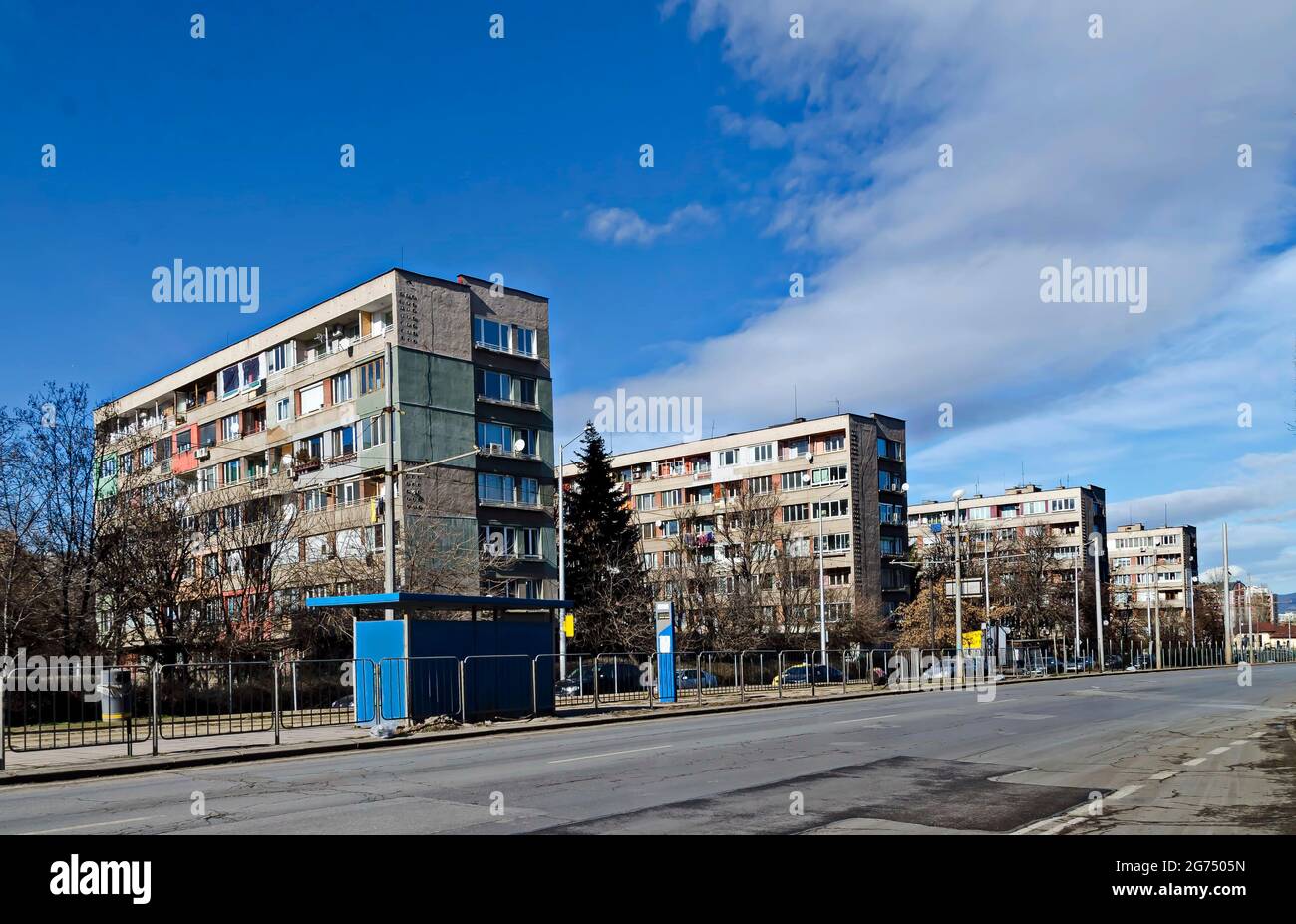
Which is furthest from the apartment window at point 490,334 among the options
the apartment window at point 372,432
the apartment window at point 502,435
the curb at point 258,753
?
the curb at point 258,753

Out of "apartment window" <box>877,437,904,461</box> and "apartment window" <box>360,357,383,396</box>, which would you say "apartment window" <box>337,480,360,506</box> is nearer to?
"apartment window" <box>360,357,383,396</box>

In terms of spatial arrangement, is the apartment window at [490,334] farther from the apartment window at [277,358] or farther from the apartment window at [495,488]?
the apartment window at [277,358]

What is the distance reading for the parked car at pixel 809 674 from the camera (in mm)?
41312

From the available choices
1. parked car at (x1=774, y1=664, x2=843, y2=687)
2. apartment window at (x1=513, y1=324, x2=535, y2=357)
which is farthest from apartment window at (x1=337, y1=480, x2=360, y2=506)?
Answer: parked car at (x1=774, y1=664, x2=843, y2=687)

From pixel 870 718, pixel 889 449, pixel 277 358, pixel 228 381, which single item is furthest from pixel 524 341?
pixel 889 449

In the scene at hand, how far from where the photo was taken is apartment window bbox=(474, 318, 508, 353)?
57.2m

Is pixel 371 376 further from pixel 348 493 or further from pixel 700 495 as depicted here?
pixel 700 495

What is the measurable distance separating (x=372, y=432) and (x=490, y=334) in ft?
28.0

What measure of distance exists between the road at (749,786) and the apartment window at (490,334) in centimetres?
3719

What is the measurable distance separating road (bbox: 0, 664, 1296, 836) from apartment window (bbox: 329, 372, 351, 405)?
122ft

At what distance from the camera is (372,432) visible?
176 ft
